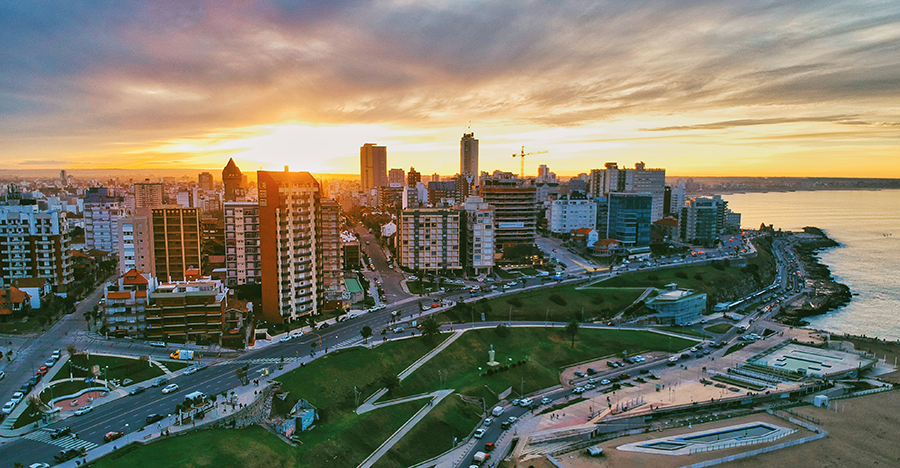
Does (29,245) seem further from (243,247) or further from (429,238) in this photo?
(429,238)

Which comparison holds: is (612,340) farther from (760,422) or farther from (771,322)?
(771,322)

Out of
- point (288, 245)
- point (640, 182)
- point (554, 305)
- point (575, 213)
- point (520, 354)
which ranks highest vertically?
point (640, 182)

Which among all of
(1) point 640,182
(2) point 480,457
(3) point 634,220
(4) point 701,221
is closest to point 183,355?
(2) point 480,457

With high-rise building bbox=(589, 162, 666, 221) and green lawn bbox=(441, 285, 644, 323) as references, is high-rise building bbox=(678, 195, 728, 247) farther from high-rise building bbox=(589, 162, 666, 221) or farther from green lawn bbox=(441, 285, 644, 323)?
green lawn bbox=(441, 285, 644, 323)

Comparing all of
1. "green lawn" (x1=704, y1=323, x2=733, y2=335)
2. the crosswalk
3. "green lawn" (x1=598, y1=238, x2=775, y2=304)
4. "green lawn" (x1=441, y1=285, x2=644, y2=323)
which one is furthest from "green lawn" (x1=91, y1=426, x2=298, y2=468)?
"green lawn" (x1=598, y1=238, x2=775, y2=304)

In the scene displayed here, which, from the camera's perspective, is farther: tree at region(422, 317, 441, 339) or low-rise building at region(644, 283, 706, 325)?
low-rise building at region(644, 283, 706, 325)

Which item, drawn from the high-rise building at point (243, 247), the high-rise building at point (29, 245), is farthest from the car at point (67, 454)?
the high-rise building at point (29, 245)
